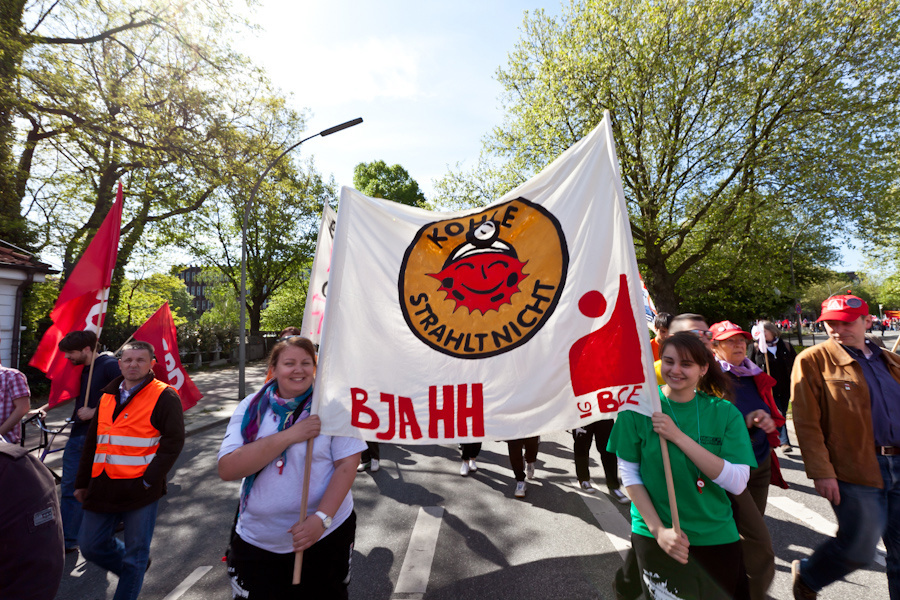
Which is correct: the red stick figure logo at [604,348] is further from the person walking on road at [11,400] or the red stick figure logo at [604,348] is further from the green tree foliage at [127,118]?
the green tree foliage at [127,118]

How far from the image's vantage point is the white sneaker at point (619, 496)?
4754 millimetres

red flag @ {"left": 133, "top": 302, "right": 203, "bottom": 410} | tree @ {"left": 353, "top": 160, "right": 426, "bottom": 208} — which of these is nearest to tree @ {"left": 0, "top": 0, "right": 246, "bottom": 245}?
red flag @ {"left": 133, "top": 302, "right": 203, "bottom": 410}

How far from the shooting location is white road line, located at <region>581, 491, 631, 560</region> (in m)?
3.83

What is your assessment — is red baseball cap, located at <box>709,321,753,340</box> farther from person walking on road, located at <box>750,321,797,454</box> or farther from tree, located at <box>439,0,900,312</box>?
tree, located at <box>439,0,900,312</box>

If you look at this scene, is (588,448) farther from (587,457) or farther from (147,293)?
(147,293)

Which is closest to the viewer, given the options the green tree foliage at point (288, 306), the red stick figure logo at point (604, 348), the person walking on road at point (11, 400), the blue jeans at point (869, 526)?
the red stick figure logo at point (604, 348)

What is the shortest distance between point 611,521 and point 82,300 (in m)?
5.91

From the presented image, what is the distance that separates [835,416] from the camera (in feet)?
9.17

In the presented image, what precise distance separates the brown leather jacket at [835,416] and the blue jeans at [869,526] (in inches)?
A: 2.9

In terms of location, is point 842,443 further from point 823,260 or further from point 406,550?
point 823,260

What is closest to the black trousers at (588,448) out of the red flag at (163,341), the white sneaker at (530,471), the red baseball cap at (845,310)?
the white sneaker at (530,471)

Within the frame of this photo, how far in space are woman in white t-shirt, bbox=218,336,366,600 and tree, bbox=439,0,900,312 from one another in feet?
47.4

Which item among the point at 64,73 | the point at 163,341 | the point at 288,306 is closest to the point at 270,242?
the point at 288,306

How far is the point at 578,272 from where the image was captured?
2496 millimetres
